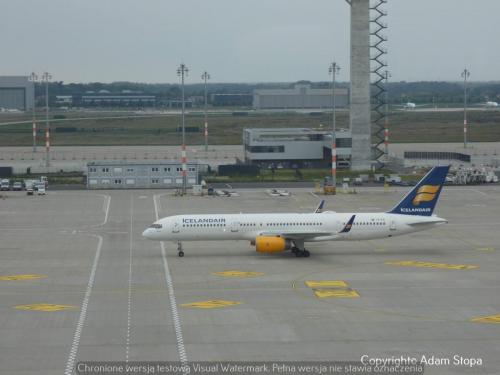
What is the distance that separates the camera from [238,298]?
5178 cm

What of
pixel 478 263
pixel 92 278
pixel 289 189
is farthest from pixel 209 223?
pixel 289 189

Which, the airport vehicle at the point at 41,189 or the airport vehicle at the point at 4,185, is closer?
the airport vehicle at the point at 41,189

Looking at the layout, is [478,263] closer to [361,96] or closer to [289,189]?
[289,189]

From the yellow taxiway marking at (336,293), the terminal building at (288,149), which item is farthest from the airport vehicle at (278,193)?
the yellow taxiway marking at (336,293)

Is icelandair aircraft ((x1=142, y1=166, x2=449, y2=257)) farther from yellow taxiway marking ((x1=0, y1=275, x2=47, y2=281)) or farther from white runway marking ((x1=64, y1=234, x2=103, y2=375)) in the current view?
yellow taxiway marking ((x1=0, y1=275, x2=47, y2=281))

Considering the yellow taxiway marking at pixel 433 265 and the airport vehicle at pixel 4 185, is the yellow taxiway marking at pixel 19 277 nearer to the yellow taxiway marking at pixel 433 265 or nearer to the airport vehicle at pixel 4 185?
the yellow taxiway marking at pixel 433 265

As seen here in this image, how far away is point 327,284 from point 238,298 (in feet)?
21.9

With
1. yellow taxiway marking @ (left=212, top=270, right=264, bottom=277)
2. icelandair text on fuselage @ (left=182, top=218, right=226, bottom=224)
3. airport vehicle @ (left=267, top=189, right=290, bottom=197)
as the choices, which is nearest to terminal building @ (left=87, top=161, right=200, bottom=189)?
airport vehicle @ (left=267, top=189, right=290, bottom=197)

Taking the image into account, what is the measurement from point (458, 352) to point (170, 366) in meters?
12.5

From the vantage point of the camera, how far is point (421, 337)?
42562 mm

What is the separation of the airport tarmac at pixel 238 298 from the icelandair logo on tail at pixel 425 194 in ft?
12.4

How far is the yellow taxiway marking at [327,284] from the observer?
5512 cm

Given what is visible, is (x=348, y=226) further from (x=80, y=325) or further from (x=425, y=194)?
(x=80, y=325)

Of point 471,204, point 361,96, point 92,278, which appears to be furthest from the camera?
point 361,96
